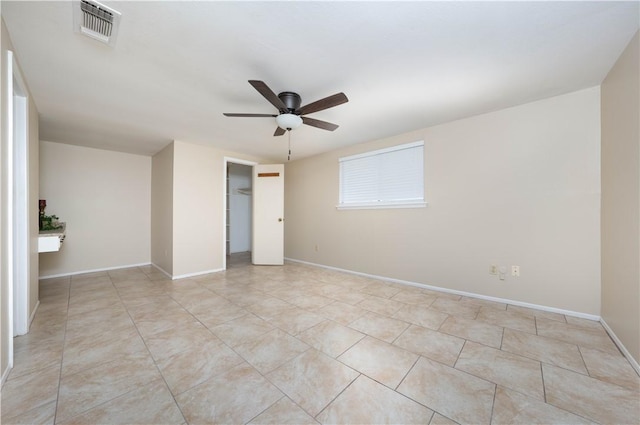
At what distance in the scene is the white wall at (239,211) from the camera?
21.5ft

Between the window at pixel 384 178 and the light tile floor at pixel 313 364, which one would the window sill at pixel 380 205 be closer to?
the window at pixel 384 178

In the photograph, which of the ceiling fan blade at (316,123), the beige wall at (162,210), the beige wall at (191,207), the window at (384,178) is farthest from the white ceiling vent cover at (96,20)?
the window at (384,178)

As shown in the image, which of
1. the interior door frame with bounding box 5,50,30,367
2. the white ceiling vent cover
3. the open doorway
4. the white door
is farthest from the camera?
the open doorway

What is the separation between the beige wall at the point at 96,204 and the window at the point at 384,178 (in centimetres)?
419

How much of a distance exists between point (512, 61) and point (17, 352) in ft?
14.9

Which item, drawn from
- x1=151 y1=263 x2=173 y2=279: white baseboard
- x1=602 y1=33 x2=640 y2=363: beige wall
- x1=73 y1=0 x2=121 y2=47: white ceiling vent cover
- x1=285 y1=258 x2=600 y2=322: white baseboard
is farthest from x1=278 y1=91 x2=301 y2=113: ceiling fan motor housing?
x1=151 y1=263 x2=173 y2=279: white baseboard

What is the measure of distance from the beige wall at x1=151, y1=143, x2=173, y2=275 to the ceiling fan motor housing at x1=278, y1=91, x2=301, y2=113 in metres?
2.78

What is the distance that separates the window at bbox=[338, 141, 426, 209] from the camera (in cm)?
355

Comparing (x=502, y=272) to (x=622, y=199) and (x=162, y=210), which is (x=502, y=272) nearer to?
(x=622, y=199)

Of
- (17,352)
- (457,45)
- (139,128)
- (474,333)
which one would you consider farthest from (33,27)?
(474,333)

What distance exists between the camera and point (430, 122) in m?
3.21

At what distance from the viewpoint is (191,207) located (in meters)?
4.19

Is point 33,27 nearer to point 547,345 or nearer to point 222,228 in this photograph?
point 222,228

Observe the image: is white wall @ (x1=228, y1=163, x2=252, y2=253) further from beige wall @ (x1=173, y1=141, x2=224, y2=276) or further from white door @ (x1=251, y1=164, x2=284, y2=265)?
beige wall @ (x1=173, y1=141, x2=224, y2=276)
